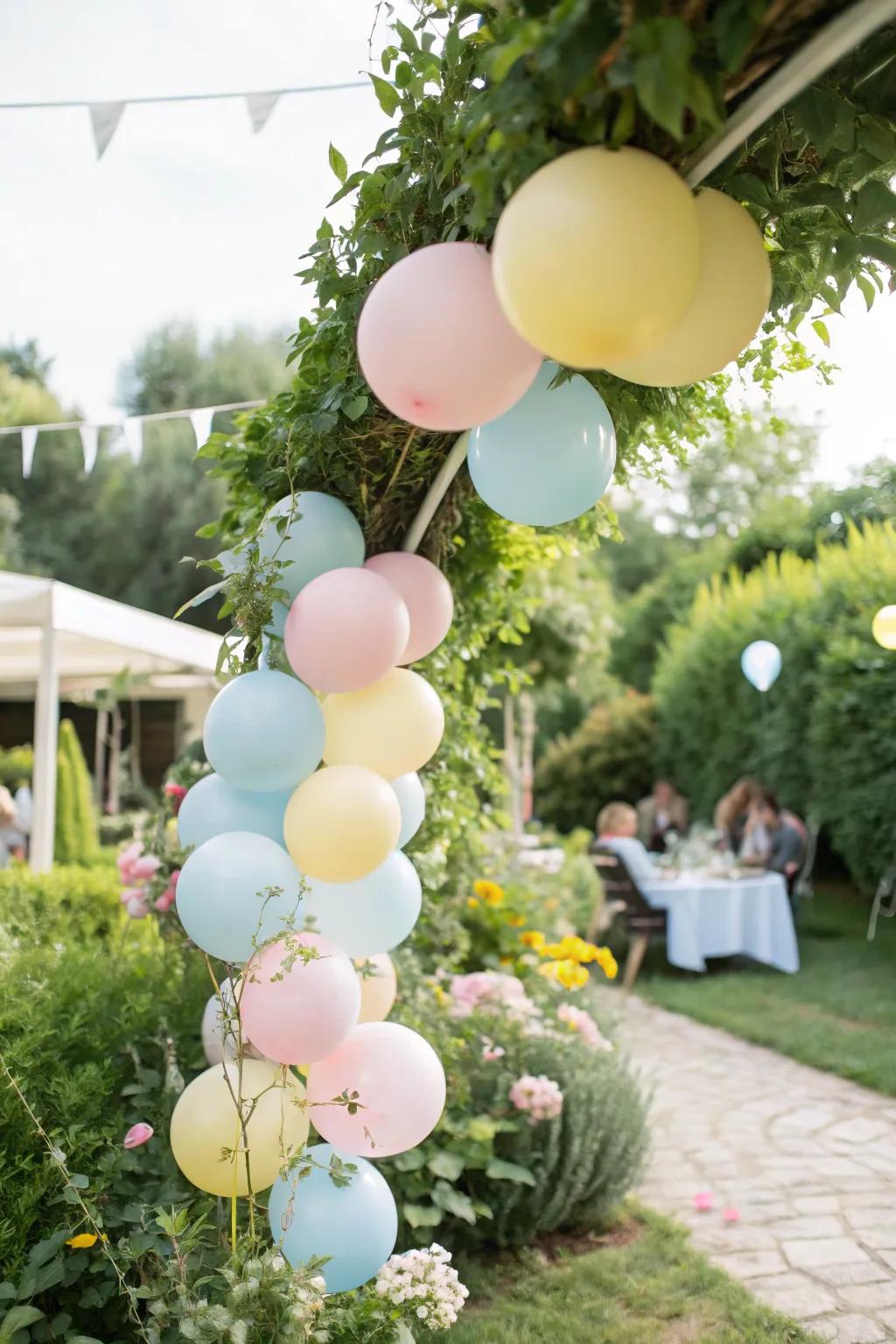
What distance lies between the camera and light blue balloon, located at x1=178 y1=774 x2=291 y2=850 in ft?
7.02

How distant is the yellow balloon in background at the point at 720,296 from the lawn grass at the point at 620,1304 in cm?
228

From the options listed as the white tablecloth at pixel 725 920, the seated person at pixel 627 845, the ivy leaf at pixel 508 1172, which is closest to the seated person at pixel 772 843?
the white tablecloth at pixel 725 920

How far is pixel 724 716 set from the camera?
9.31 m

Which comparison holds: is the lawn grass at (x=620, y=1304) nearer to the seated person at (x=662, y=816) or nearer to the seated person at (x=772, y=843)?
the seated person at (x=772, y=843)

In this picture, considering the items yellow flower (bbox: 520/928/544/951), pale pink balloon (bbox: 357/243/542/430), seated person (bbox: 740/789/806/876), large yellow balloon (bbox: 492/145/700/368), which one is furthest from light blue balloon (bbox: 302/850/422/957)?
seated person (bbox: 740/789/806/876)

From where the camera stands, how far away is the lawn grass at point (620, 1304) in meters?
2.52

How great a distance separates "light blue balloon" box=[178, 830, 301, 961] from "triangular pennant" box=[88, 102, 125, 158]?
2620mm

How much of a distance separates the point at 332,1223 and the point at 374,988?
592 millimetres

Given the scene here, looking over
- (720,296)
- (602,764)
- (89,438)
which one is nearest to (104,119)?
(89,438)

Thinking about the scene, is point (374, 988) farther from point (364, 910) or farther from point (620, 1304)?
point (620, 1304)

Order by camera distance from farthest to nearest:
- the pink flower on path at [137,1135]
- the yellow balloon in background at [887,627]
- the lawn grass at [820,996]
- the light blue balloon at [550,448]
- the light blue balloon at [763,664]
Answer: the light blue balloon at [763,664] < the lawn grass at [820,996] < the yellow balloon in background at [887,627] < the pink flower on path at [137,1135] < the light blue balloon at [550,448]

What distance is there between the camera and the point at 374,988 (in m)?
2.43

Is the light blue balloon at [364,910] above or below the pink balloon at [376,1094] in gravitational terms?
above

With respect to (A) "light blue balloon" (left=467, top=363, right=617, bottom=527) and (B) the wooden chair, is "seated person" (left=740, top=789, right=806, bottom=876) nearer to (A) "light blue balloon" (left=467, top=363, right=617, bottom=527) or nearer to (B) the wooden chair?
(B) the wooden chair
